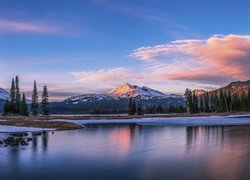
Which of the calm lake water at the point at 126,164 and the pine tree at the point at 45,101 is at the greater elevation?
the pine tree at the point at 45,101

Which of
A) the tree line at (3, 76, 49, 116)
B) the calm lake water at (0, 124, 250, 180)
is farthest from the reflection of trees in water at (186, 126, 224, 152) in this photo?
the tree line at (3, 76, 49, 116)

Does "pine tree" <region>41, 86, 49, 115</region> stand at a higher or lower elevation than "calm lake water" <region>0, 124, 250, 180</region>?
higher

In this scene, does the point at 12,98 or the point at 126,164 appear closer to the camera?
the point at 126,164

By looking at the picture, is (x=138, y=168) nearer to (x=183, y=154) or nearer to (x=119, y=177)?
(x=119, y=177)


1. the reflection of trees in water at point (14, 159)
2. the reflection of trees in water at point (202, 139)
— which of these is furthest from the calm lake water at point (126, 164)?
the reflection of trees in water at point (202, 139)

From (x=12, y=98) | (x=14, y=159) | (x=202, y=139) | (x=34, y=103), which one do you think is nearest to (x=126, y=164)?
(x=14, y=159)

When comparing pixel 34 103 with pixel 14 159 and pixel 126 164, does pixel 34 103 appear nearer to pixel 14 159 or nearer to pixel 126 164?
pixel 14 159

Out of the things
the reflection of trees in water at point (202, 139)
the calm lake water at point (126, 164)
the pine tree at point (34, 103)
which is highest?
the pine tree at point (34, 103)

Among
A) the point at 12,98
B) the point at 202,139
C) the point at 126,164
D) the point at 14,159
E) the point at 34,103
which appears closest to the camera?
the point at 126,164

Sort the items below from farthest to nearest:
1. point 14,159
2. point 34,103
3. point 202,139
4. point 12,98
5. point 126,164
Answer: point 34,103
point 12,98
point 202,139
point 14,159
point 126,164

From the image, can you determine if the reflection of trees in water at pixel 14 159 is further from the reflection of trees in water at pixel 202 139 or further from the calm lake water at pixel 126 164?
the reflection of trees in water at pixel 202 139

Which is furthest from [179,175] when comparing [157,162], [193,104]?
[193,104]

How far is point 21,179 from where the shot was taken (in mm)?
18578

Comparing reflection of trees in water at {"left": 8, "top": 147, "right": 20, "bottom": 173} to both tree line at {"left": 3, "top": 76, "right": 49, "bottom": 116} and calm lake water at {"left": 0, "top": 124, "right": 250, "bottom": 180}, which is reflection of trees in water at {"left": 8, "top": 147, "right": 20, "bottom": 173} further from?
tree line at {"left": 3, "top": 76, "right": 49, "bottom": 116}
